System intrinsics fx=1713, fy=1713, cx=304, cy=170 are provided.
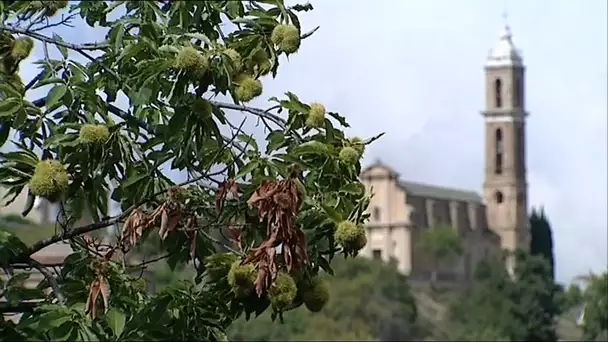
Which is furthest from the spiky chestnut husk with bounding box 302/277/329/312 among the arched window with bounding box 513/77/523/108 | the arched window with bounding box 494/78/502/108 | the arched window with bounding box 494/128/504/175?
the arched window with bounding box 494/128/504/175

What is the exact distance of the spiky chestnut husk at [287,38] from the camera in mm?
5348

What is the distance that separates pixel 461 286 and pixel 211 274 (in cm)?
8921

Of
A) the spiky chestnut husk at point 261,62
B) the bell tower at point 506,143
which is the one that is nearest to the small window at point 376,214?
the bell tower at point 506,143

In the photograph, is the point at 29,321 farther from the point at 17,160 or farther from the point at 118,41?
the point at 118,41

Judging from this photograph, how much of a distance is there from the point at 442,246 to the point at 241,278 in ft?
303

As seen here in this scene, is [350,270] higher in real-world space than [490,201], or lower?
lower

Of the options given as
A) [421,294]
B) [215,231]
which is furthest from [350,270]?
[215,231]

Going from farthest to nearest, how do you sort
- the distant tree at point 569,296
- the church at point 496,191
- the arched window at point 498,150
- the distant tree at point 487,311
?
the arched window at point 498,150, the church at point 496,191, the distant tree at point 569,296, the distant tree at point 487,311

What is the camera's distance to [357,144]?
5.51 m

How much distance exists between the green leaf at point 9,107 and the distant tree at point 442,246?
9184 centimetres

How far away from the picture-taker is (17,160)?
5.13 meters

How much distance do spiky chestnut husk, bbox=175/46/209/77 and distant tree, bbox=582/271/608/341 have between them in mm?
44355

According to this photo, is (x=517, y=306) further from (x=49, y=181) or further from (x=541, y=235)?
(x=49, y=181)

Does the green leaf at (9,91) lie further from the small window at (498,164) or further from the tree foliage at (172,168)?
the small window at (498,164)
